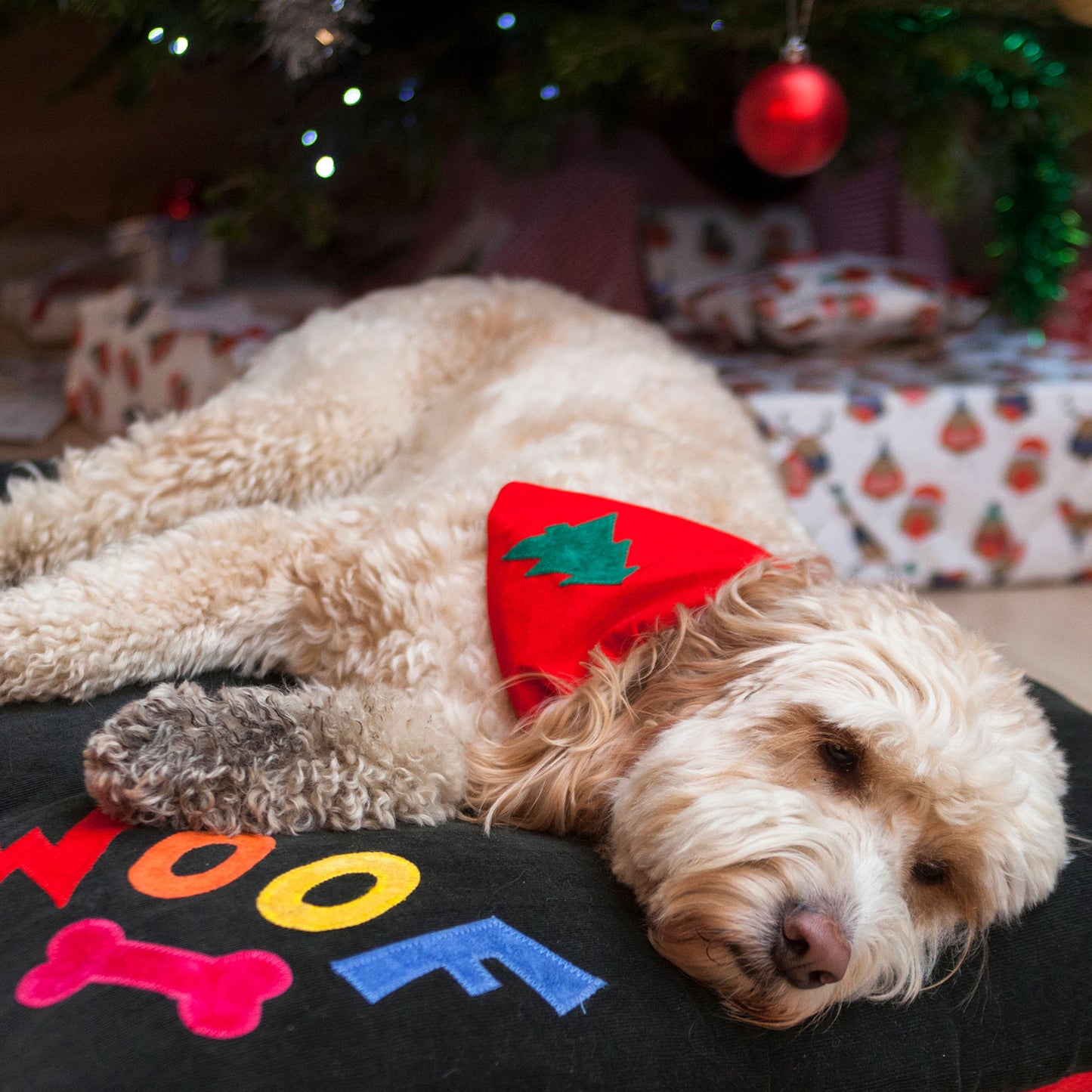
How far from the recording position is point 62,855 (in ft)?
4.49

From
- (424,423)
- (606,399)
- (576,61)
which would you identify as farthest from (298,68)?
(606,399)

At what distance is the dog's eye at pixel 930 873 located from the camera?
4.93 feet

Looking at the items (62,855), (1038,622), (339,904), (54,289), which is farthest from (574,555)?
(54,289)

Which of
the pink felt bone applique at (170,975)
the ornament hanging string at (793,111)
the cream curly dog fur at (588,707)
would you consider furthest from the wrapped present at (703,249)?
the pink felt bone applique at (170,975)

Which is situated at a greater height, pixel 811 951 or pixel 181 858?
pixel 181 858

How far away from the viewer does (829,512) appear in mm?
3287

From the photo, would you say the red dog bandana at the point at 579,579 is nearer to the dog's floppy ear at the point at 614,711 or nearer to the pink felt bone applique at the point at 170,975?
the dog's floppy ear at the point at 614,711

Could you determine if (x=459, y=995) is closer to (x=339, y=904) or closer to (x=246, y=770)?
(x=339, y=904)

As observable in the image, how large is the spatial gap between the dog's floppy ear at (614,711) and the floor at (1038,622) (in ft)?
4.63

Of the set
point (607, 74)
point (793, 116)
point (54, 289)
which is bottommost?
point (54, 289)

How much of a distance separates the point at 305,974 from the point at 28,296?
170 inches

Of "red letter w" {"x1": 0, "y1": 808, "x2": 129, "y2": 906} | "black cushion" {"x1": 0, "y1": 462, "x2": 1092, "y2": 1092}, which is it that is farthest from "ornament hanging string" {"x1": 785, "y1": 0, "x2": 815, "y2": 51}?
"red letter w" {"x1": 0, "y1": 808, "x2": 129, "y2": 906}

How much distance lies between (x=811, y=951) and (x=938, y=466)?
7.73 ft

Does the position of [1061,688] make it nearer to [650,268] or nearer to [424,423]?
[424,423]
